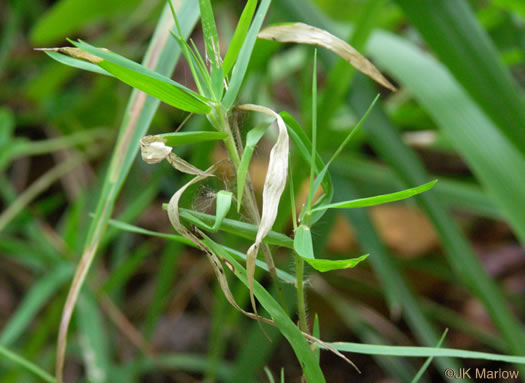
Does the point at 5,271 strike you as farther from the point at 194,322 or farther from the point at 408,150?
the point at 408,150

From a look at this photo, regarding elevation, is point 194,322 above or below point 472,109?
below

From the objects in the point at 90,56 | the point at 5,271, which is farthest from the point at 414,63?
the point at 5,271

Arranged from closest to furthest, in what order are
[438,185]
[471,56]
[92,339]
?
[471,56], [92,339], [438,185]

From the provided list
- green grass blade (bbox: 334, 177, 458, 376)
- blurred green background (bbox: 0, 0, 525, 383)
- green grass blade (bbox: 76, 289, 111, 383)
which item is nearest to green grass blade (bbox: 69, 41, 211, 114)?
blurred green background (bbox: 0, 0, 525, 383)

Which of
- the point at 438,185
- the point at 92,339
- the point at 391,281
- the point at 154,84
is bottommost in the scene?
the point at 92,339

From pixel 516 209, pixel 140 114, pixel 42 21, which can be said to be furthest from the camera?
pixel 42 21

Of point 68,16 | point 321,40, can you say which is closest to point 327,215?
point 321,40

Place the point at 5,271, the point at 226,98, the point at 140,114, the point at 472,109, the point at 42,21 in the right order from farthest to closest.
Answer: the point at 5,271 → the point at 42,21 → the point at 472,109 → the point at 140,114 → the point at 226,98

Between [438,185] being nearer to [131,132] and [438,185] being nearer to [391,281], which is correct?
[391,281]

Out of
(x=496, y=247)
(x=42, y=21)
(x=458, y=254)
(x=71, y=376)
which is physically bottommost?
(x=71, y=376)
